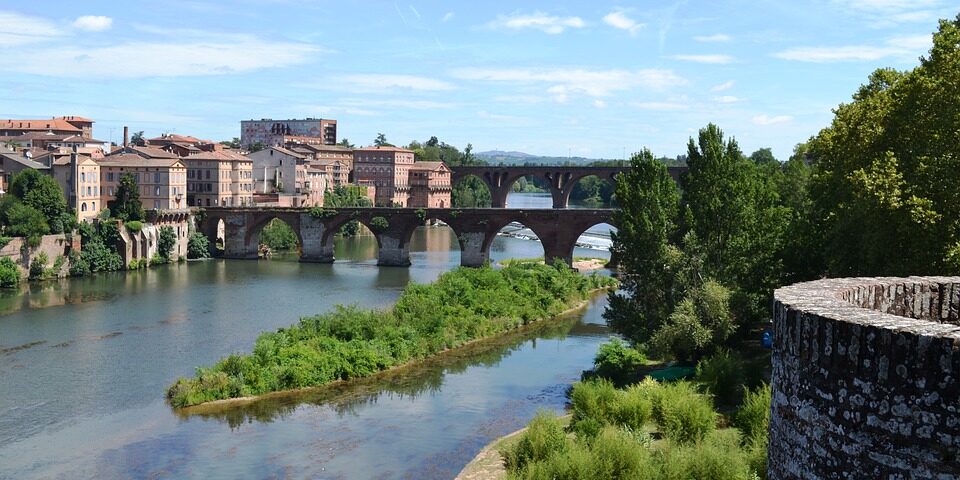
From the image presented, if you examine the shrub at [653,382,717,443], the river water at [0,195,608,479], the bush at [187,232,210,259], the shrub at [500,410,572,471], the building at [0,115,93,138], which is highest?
the building at [0,115,93,138]

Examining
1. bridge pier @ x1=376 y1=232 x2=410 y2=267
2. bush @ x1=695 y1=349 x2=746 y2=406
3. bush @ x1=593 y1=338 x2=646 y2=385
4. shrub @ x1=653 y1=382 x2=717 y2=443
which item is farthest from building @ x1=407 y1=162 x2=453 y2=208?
shrub @ x1=653 y1=382 x2=717 y2=443

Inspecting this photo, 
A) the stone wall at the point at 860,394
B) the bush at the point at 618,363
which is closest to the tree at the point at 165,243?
the bush at the point at 618,363

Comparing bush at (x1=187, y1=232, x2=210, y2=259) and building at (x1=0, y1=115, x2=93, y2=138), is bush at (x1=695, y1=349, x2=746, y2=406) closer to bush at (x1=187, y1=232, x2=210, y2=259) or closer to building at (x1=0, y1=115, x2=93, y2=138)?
bush at (x1=187, y1=232, x2=210, y2=259)

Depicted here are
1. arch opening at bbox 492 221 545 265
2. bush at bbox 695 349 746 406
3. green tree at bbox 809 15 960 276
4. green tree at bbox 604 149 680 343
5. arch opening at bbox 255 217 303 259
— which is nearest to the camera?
green tree at bbox 809 15 960 276

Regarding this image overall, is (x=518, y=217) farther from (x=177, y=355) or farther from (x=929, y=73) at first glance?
(x=929, y=73)

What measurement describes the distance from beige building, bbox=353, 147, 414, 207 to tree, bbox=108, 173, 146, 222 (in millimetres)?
41514

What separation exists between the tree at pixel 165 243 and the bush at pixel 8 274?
12.6 m

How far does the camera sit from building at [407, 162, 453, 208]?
110562mm

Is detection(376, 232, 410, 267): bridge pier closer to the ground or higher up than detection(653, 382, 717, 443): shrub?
higher up

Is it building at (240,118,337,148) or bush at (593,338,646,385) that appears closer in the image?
bush at (593,338,646,385)

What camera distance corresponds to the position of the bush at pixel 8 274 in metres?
54.2

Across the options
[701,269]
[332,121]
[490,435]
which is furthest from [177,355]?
[332,121]

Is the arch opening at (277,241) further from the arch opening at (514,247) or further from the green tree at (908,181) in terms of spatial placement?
the green tree at (908,181)

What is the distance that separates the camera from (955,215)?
20.8 m
